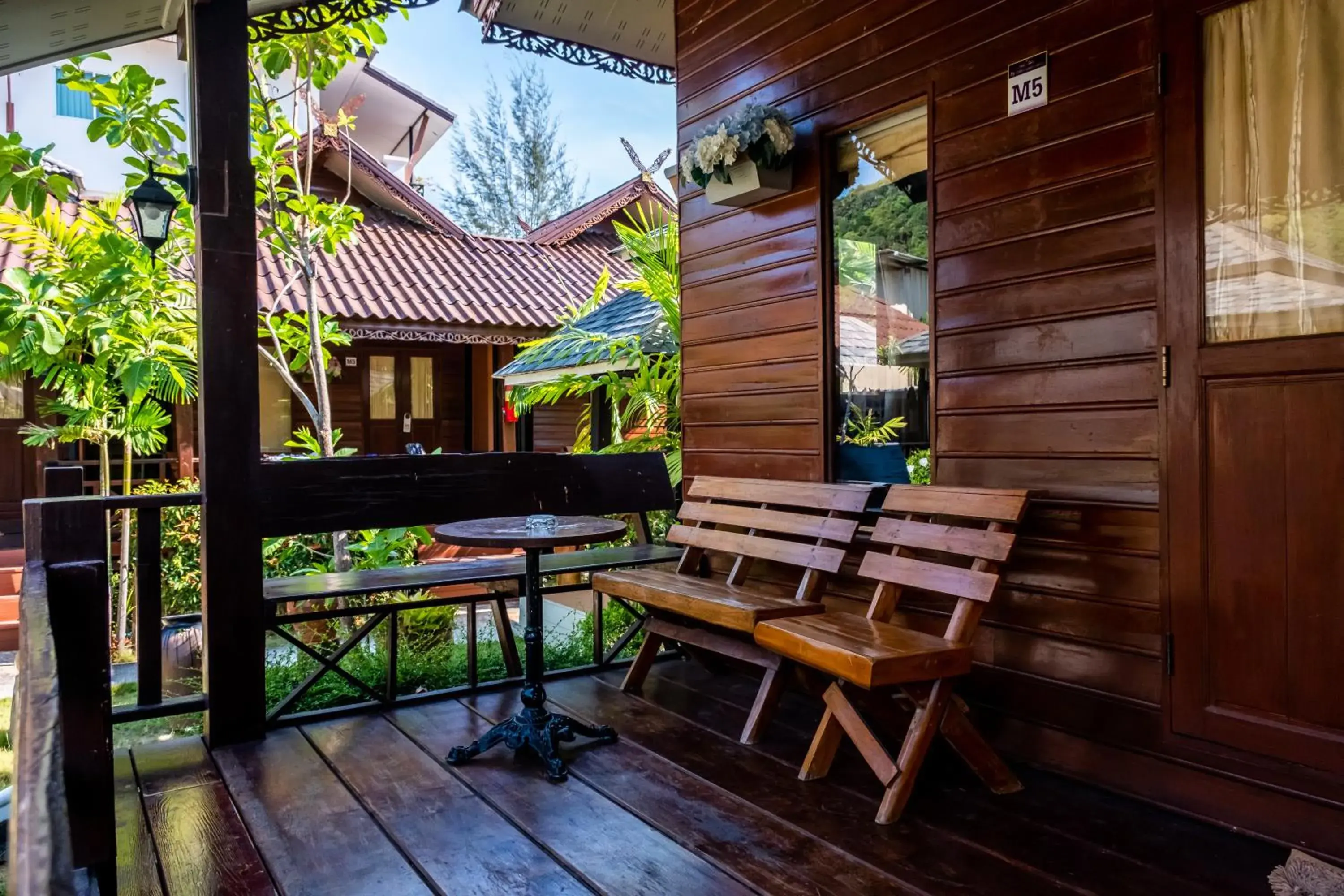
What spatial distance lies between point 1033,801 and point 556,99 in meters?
22.6

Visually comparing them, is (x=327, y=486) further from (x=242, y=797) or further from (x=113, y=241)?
(x=113, y=241)

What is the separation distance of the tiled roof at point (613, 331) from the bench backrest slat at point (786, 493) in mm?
1771

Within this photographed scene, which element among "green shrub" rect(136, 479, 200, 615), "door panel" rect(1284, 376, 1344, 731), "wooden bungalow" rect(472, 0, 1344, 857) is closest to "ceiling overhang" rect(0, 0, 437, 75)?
"wooden bungalow" rect(472, 0, 1344, 857)

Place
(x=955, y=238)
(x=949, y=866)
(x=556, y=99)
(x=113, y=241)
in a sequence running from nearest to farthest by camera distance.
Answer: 1. (x=949, y=866)
2. (x=955, y=238)
3. (x=113, y=241)
4. (x=556, y=99)

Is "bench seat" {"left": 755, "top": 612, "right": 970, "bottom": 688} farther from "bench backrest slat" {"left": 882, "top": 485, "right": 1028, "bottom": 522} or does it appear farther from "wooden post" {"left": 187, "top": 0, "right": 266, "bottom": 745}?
"wooden post" {"left": 187, "top": 0, "right": 266, "bottom": 745}

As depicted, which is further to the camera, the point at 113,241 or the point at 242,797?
the point at 113,241

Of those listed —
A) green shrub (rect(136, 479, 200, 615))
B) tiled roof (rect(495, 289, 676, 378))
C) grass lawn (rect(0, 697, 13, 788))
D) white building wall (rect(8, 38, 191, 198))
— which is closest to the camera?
grass lawn (rect(0, 697, 13, 788))

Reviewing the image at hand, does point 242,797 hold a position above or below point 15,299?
below

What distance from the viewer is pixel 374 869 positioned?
6.88 feet

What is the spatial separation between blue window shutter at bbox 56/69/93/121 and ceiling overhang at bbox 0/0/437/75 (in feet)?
32.4

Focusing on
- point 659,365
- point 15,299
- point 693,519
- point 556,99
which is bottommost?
point 693,519

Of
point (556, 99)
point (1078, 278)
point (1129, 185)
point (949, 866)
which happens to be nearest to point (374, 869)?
point (949, 866)

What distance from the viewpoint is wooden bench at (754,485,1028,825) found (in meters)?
2.33

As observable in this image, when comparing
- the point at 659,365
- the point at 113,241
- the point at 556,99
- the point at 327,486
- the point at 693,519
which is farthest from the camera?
the point at 556,99
